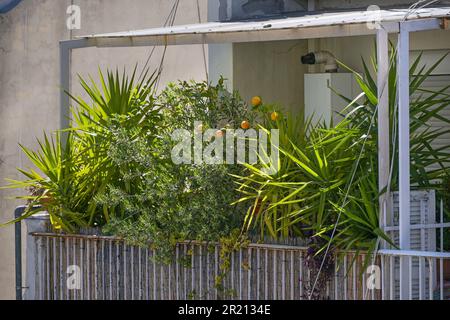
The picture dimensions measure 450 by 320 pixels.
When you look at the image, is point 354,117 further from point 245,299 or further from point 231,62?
point 231,62

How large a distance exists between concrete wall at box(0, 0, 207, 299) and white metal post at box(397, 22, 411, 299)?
18.8 ft

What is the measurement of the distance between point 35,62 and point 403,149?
7.53m

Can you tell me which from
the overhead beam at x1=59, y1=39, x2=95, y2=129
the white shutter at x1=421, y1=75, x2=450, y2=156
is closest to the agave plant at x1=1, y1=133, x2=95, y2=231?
the overhead beam at x1=59, y1=39, x2=95, y2=129

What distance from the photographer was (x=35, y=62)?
15.2 meters

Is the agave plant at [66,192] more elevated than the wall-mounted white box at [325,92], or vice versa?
the wall-mounted white box at [325,92]

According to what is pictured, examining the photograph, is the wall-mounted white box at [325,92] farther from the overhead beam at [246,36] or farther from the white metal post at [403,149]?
the white metal post at [403,149]

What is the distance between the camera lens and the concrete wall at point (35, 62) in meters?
14.4

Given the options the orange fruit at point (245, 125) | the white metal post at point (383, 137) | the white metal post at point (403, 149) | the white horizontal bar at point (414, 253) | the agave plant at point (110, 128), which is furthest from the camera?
the agave plant at point (110, 128)

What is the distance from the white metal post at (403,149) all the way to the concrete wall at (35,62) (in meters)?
5.72

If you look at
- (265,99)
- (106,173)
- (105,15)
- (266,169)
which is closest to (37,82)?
(105,15)

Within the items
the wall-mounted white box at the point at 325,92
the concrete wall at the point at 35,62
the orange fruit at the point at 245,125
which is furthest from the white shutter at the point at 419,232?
the concrete wall at the point at 35,62

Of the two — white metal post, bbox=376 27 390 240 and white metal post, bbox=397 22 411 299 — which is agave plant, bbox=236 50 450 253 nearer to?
white metal post, bbox=376 27 390 240

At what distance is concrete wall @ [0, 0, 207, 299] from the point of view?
14.4 m

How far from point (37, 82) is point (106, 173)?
4.69 meters
